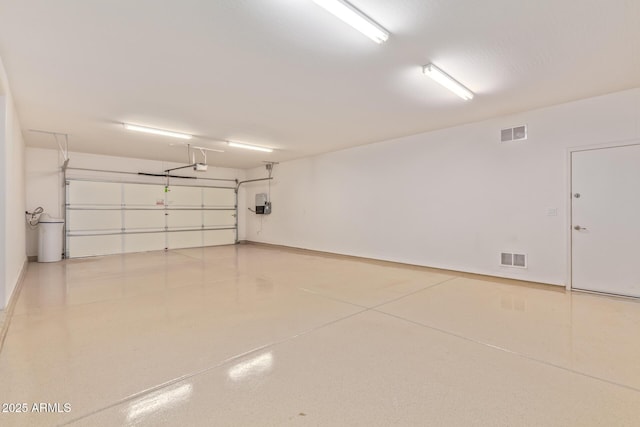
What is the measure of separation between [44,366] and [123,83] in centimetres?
297

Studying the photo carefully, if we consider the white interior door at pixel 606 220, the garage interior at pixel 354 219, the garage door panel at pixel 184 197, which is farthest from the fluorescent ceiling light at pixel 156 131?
the white interior door at pixel 606 220

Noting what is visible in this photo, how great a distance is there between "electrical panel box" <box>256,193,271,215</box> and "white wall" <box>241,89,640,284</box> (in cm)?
187

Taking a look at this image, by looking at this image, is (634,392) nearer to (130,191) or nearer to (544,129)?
(544,129)

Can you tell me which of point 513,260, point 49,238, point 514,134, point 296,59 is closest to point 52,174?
point 49,238

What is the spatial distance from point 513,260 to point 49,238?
365 inches

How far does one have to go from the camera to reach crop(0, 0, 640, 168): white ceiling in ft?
7.41

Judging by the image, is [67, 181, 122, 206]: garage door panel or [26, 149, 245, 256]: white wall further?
[67, 181, 122, 206]: garage door panel

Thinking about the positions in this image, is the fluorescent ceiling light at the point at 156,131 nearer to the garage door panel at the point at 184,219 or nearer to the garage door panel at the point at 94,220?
the garage door panel at the point at 94,220

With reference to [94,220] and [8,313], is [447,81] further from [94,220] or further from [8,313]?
[94,220]

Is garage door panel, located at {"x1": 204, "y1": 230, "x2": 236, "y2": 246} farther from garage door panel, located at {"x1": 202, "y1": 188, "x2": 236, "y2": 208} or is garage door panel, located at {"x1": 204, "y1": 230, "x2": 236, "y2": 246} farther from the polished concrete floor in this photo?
the polished concrete floor

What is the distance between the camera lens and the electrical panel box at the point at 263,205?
9.41m

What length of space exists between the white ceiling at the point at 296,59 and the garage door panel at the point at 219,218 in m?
4.86

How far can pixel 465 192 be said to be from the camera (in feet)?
17.1

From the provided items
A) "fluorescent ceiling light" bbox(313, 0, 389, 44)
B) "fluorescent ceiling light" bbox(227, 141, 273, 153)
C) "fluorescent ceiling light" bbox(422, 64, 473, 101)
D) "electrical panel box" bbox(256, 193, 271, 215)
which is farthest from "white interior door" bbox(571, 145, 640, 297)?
"electrical panel box" bbox(256, 193, 271, 215)
